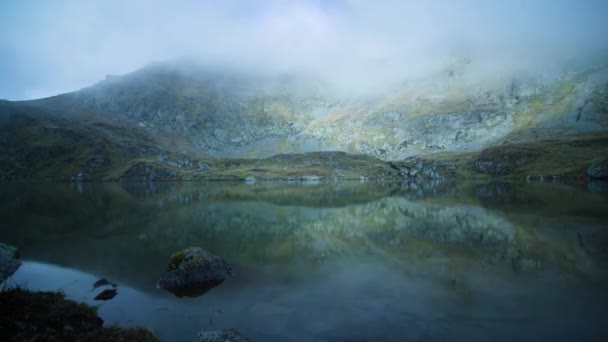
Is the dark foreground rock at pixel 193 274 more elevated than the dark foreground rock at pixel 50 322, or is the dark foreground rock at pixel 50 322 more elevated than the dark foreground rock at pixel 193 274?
the dark foreground rock at pixel 50 322

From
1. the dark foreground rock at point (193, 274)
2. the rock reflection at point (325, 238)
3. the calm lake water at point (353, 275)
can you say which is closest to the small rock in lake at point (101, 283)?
the calm lake water at point (353, 275)

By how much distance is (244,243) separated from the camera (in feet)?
125

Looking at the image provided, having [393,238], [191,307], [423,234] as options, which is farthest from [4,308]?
[423,234]

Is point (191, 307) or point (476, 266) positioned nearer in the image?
point (191, 307)

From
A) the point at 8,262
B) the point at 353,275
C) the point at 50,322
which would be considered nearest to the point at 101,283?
the point at 8,262

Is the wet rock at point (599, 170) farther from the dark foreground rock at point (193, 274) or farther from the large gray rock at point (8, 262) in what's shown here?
the large gray rock at point (8, 262)

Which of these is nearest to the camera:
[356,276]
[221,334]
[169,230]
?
[221,334]

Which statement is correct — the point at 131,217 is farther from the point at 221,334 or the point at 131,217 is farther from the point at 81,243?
the point at 221,334

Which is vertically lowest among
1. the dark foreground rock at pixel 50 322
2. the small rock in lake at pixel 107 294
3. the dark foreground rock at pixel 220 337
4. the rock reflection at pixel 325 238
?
the rock reflection at pixel 325 238

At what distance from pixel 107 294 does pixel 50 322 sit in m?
7.98

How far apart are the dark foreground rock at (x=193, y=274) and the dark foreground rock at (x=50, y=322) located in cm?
636

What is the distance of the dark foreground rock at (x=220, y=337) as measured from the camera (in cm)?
1481

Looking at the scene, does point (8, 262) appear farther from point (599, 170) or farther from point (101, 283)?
point (599, 170)

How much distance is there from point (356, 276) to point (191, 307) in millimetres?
12121
